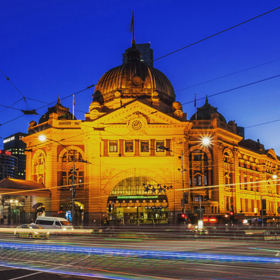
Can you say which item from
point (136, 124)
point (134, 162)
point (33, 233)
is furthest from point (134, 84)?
point (33, 233)

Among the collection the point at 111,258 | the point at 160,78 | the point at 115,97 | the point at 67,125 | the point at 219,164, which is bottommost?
the point at 111,258

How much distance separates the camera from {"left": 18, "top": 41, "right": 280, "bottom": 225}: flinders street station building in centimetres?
6569

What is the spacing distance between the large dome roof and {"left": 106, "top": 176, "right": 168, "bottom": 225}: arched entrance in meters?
15.9

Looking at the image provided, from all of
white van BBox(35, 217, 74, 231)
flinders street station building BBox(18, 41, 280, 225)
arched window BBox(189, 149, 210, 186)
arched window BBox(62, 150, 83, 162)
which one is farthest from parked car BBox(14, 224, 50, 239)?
arched window BBox(189, 149, 210, 186)

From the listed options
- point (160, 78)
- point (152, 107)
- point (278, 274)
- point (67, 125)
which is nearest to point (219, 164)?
point (152, 107)

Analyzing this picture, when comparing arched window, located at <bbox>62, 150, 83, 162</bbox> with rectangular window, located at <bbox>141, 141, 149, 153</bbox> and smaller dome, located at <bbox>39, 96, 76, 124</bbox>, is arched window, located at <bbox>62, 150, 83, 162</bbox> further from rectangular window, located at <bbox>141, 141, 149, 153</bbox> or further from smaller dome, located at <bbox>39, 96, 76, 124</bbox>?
smaller dome, located at <bbox>39, 96, 76, 124</bbox>

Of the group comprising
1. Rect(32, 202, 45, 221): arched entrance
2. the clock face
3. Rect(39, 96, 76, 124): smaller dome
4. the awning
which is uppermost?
Rect(39, 96, 76, 124): smaller dome

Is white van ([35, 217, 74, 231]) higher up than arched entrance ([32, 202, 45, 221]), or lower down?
lower down

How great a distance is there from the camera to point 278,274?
46.9 feet

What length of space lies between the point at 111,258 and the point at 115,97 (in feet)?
177

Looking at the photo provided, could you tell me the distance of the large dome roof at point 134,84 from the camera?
74.9 meters

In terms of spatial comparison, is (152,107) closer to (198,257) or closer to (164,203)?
(164,203)

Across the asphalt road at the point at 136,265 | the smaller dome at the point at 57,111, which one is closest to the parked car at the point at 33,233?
the asphalt road at the point at 136,265

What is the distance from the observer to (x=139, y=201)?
2613 inches
